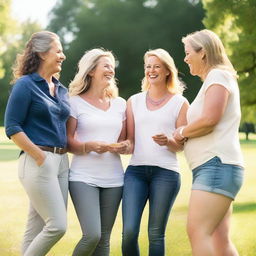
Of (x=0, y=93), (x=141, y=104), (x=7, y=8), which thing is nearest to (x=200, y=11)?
(x=0, y=93)

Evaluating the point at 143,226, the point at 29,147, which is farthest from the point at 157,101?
the point at 143,226

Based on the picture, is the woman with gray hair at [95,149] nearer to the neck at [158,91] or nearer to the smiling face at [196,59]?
the neck at [158,91]

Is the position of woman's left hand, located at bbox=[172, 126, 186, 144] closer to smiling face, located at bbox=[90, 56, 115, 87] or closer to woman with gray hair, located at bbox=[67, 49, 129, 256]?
woman with gray hair, located at bbox=[67, 49, 129, 256]

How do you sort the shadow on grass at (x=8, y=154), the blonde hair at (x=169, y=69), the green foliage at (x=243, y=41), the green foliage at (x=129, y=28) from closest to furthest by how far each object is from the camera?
the blonde hair at (x=169, y=69) → the green foliage at (x=243, y=41) → the shadow on grass at (x=8, y=154) → the green foliage at (x=129, y=28)

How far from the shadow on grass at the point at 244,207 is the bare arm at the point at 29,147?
5.84m

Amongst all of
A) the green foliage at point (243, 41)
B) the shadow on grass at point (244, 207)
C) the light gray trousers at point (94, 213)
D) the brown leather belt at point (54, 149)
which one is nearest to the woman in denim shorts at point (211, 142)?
the light gray trousers at point (94, 213)

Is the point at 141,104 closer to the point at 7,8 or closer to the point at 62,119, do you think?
the point at 62,119

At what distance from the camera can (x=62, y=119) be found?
3.91 metres

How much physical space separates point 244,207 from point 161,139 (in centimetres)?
600

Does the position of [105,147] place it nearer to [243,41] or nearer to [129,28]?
[243,41]

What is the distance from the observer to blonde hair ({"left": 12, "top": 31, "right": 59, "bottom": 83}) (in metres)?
3.89

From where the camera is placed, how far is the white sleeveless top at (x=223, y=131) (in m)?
3.45

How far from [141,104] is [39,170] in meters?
0.86

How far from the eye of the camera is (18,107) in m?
3.69
